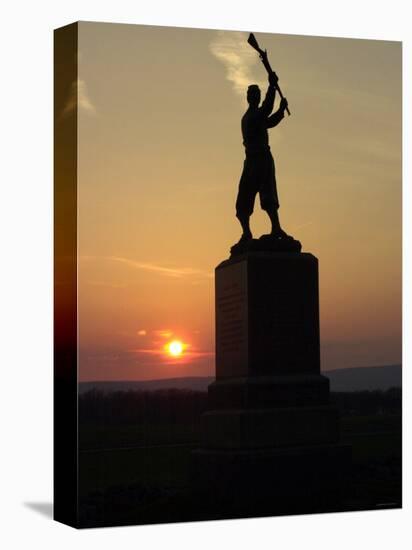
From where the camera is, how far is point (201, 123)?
20.2m

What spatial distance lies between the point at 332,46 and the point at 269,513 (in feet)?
17.1

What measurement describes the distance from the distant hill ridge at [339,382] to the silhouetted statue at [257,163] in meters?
1.66

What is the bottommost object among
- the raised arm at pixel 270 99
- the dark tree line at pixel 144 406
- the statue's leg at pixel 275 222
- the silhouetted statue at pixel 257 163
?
the dark tree line at pixel 144 406

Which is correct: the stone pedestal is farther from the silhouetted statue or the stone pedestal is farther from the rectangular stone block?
the silhouetted statue

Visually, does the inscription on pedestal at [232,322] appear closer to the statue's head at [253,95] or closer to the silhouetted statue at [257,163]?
the silhouetted statue at [257,163]

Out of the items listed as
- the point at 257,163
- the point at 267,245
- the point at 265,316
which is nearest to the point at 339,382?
the point at 265,316

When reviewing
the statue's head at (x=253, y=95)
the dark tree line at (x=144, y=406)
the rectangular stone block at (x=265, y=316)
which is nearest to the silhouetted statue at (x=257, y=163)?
the statue's head at (x=253, y=95)

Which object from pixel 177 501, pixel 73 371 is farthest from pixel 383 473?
pixel 73 371

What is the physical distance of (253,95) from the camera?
20562mm

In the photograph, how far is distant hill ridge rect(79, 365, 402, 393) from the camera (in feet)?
64.5

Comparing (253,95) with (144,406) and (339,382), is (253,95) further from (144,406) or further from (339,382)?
(144,406)

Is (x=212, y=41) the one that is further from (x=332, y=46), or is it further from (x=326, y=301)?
(x=326, y=301)

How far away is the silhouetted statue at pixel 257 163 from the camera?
2053 cm

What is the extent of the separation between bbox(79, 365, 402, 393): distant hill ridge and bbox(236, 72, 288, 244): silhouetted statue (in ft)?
5.45
